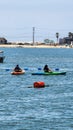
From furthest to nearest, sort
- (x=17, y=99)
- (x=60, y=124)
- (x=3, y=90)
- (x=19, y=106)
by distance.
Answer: (x=3, y=90) → (x=17, y=99) → (x=19, y=106) → (x=60, y=124)

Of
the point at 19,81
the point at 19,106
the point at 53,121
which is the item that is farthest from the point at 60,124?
the point at 19,81

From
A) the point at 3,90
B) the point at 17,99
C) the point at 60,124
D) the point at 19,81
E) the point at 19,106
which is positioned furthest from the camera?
the point at 19,81

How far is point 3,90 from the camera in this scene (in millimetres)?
77938

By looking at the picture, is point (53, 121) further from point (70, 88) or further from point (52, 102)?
point (70, 88)

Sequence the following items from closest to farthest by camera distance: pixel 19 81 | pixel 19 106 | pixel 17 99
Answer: pixel 19 106 → pixel 17 99 → pixel 19 81

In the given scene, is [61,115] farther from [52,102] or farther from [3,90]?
[3,90]

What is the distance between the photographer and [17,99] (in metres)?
67.6

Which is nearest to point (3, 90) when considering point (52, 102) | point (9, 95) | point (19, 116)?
point (9, 95)

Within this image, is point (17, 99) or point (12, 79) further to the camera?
point (12, 79)

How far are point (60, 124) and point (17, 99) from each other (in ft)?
48.3

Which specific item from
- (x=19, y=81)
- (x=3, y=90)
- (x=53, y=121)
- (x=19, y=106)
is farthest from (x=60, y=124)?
(x=19, y=81)

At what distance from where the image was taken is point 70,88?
80.1 metres

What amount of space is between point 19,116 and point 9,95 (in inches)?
616

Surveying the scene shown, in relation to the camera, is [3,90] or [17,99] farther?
[3,90]
